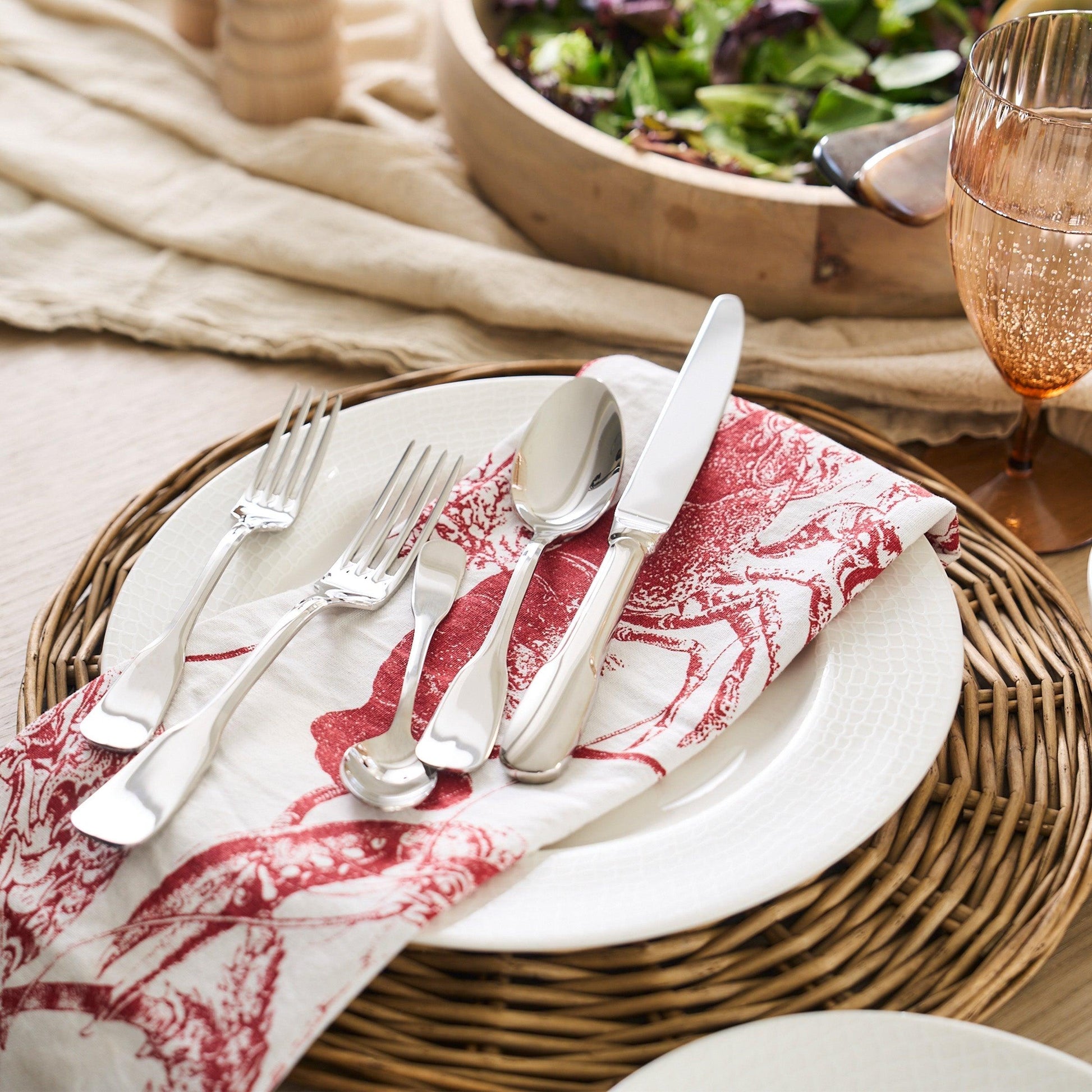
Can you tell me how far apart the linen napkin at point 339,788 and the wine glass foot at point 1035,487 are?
0.58ft

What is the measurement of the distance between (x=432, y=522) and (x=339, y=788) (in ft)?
0.49

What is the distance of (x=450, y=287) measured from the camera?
827mm

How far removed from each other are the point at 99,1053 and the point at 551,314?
0.55m

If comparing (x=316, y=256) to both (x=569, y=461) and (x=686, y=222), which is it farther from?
(x=569, y=461)

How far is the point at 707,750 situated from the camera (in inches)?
Answer: 17.9

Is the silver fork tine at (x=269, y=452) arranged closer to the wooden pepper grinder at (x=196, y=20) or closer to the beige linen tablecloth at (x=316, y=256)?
the beige linen tablecloth at (x=316, y=256)

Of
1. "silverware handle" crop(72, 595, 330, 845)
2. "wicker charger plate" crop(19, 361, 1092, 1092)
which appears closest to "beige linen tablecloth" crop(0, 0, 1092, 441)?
"wicker charger plate" crop(19, 361, 1092, 1092)

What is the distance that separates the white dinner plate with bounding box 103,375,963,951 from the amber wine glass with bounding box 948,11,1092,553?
160 millimetres

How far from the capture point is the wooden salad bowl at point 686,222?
0.72m

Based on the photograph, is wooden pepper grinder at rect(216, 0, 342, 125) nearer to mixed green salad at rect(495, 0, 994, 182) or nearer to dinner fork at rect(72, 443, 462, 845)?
mixed green salad at rect(495, 0, 994, 182)

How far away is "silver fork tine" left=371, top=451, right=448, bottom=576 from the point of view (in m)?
0.50

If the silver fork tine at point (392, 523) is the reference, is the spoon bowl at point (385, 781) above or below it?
above

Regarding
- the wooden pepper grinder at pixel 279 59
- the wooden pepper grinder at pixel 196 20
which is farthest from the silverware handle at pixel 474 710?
the wooden pepper grinder at pixel 196 20

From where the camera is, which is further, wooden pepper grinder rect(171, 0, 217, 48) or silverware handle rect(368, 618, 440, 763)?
wooden pepper grinder rect(171, 0, 217, 48)
